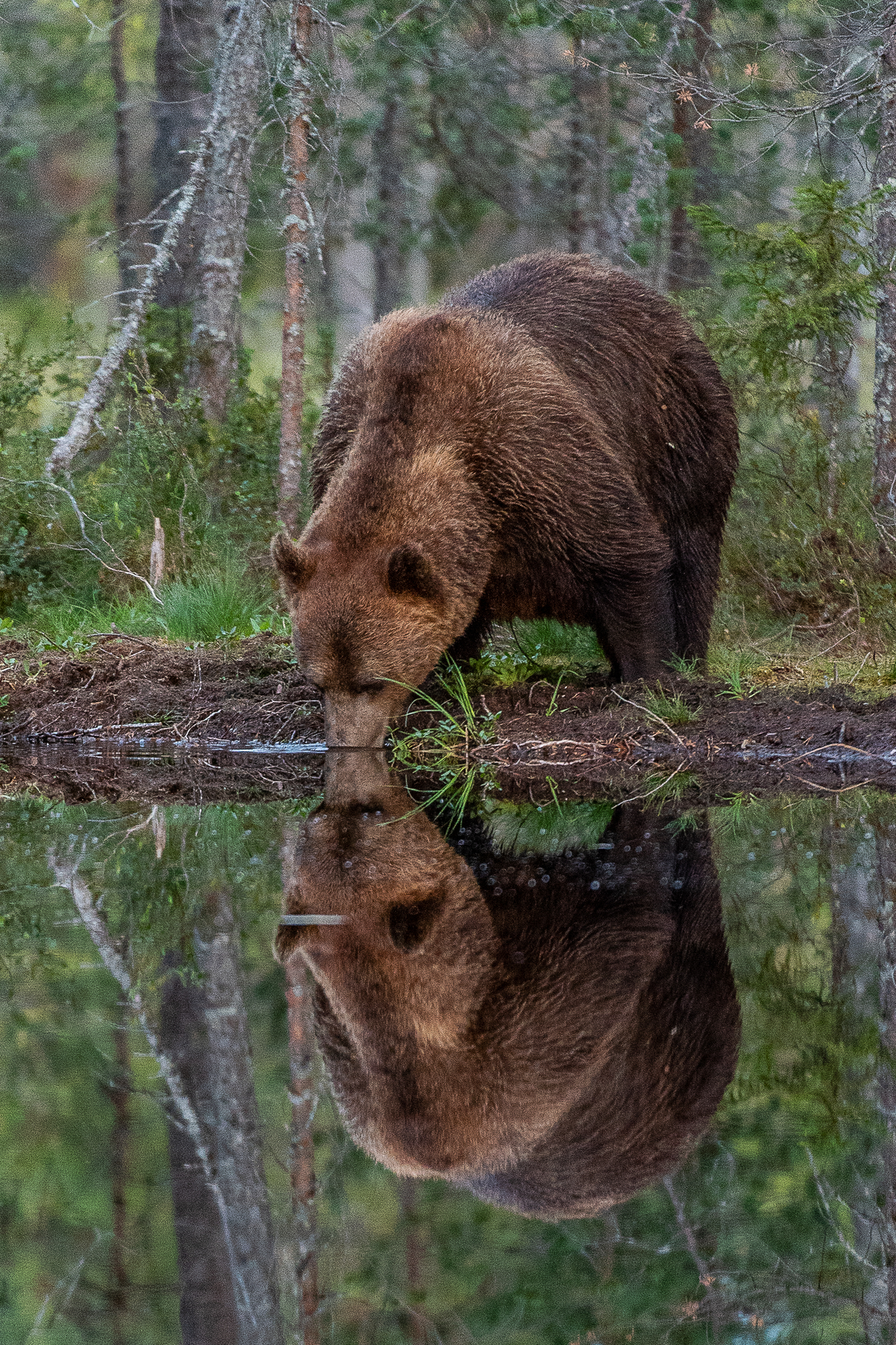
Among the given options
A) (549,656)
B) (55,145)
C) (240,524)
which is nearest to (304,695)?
(549,656)

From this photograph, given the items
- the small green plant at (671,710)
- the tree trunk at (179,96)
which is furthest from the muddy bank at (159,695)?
the tree trunk at (179,96)

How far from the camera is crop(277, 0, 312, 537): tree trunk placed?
34.9 ft

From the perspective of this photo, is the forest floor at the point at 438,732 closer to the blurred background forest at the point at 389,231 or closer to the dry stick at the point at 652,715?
the dry stick at the point at 652,715

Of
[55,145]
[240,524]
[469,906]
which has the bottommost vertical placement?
[240,524]

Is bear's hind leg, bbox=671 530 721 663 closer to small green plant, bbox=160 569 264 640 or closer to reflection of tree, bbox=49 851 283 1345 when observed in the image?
small green plant, bbox=160 569 264 640

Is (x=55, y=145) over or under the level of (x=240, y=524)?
over

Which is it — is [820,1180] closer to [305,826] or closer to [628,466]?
[305,826]

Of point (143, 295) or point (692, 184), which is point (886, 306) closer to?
point (143, 295)

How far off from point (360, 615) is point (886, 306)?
545 cm

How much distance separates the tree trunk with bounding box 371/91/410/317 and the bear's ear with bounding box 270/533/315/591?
1164cm

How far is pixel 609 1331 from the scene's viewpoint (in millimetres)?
2000

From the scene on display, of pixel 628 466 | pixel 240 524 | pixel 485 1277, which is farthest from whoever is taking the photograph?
pixel 240 524

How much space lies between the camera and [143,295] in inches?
434

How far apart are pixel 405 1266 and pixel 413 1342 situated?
0.15 meters
